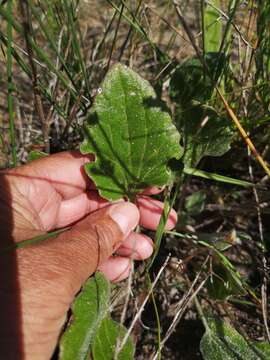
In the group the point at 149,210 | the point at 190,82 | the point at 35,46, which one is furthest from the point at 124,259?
the point at 35,46

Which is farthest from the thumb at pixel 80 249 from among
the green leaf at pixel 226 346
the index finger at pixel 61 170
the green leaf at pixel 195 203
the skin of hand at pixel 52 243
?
the green leaf at pixel 226 346

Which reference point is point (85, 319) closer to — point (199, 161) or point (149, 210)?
point (149, 210)

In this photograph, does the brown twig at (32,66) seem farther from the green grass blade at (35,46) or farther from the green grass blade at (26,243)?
the green grass blade at (26,243)

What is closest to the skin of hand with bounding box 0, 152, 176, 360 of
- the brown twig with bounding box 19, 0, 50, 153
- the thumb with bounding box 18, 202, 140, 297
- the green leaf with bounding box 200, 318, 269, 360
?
the thumb with bounding box 18, 202, 140, 297

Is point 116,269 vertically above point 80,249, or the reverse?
point 80,249

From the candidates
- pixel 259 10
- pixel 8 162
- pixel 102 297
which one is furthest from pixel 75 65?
pixel 102 297

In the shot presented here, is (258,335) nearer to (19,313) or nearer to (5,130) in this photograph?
(19,313)
